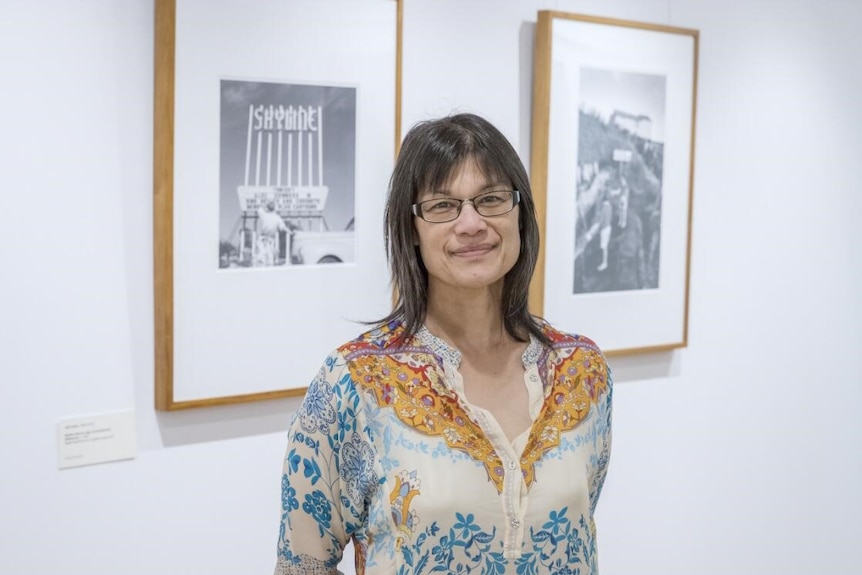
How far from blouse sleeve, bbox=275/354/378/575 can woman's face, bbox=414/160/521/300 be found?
0.68 feet

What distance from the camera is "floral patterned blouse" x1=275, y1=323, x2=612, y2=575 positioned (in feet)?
4.58

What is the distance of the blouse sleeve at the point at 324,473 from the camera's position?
1438 mm

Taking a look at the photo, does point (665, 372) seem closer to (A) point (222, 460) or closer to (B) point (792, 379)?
(B) point (792, 379)

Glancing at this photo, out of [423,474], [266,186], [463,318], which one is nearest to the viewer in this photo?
[423,474]

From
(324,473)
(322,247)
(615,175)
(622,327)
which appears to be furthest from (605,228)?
(324,473)

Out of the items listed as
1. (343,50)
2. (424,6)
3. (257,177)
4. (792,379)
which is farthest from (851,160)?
(257,177)

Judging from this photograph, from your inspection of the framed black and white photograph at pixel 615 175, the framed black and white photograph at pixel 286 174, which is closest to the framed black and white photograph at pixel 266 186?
the framed black and white photograph at pixel 286 174

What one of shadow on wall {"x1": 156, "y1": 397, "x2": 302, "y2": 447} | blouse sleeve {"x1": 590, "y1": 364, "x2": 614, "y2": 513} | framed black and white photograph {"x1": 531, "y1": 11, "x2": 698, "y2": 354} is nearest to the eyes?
blouse sleeve {"x1": 590, "y1": 364, "x2": 614, "y2": 513}

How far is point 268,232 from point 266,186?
9 cm

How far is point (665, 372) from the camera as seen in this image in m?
2.70

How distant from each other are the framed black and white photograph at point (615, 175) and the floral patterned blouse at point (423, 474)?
953mm

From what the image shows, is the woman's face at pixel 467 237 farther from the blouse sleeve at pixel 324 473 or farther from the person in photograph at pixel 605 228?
the person in photograph at pixel 605 228

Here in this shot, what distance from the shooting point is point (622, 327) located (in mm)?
2557

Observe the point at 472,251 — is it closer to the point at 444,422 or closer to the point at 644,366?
the point at 444,422
